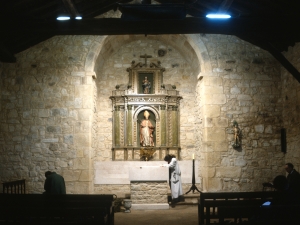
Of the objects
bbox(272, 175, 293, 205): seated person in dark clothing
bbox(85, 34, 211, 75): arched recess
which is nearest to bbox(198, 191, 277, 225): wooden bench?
bbox(272, 175, 293, 205): seated person in dark clothing

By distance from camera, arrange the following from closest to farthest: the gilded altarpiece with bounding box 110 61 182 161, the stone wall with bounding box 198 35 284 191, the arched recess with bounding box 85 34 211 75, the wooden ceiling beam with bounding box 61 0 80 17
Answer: the wooden ceiling beam with bounding box 61 0 80 17 → the stone wall with bounding box 198 35 284 191 → the arched recess with bounding box 85 34 211 75 → the gilded altarpiece with bounding box 110 61 182 161

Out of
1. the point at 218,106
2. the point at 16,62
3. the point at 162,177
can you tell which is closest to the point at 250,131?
the point at 218,106

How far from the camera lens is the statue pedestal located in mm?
8391

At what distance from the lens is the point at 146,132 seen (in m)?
10.9

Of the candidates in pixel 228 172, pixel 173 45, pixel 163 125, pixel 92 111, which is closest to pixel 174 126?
pixel 163 125

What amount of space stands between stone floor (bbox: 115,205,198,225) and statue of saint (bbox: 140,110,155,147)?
2.59 m

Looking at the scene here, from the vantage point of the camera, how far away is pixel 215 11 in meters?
9.10

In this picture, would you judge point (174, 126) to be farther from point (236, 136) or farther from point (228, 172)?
point (228, 172)

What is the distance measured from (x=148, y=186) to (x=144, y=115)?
309cm

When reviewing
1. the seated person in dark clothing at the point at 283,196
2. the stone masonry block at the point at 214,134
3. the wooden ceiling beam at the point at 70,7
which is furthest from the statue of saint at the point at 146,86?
the seated person in dark clothing at the point at 283,196

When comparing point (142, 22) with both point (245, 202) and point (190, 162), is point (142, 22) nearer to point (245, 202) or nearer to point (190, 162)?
point (245, 202)

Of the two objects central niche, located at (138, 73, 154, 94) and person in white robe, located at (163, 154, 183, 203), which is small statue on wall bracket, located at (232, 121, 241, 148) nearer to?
person in white robe, located at (163, 154, 183, 203)

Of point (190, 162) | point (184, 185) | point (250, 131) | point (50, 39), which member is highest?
point (50, 39)

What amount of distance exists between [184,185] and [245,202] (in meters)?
5.32
